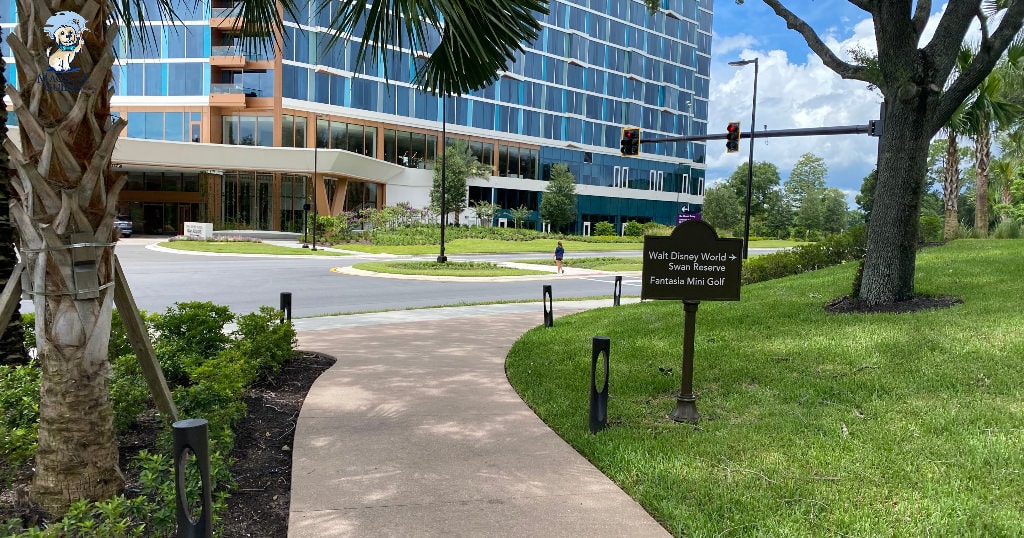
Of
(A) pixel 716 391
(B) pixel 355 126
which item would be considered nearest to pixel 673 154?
(B) pixel 355 126

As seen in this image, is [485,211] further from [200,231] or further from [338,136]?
[200,231]

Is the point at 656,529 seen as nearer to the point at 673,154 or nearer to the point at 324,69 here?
the point at 324,69

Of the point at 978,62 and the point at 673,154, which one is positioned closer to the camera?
the point at 978,62

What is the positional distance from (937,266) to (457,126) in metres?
50.4

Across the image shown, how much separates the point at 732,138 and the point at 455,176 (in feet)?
104

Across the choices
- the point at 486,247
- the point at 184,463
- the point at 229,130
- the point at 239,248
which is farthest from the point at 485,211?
the point at 184,463

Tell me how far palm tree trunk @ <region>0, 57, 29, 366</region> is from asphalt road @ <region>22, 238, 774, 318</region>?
749 cm

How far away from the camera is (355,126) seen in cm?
5044

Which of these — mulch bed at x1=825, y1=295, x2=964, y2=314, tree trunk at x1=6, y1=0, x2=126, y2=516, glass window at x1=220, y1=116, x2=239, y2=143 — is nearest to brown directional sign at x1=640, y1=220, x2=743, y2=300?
tree trunk at x1=6, y1=0, x2=126, y2=516

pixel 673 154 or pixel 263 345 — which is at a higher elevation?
pixel 673 154

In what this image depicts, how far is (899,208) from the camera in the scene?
8875 millimetres

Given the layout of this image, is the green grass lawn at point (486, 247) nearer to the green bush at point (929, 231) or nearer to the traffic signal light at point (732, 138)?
the traffic signal light at point (732, 138)

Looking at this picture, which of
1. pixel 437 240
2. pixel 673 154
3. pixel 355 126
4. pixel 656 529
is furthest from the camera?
pixel 673 154

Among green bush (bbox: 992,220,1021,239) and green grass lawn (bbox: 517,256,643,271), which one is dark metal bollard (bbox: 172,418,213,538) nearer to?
green bush (bbox: 992,220,1021,239)
